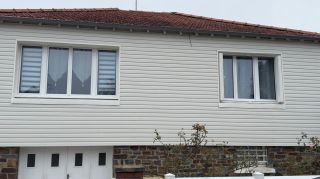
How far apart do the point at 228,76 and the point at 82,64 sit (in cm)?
450

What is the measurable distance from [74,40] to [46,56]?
92 cm

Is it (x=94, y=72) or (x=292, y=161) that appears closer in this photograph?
(x=94, y=72)

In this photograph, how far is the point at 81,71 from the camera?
11164mm

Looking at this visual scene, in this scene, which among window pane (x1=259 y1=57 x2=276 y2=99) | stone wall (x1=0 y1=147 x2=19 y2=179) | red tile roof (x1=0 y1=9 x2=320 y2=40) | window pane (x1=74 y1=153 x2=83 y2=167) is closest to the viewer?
stone wall (x1=0 y1=147 x2=19 y2=179)

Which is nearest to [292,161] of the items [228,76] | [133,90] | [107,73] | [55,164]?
[228,76]

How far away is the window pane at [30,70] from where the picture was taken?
1072 centimetres

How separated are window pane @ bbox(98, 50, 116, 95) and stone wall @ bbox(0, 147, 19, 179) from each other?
9.28 ft

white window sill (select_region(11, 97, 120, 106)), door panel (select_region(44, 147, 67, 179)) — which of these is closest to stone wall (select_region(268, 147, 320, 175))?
white window sill (select_region(11, 97, 120, 106))

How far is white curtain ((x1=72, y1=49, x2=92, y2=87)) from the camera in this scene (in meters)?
11.1

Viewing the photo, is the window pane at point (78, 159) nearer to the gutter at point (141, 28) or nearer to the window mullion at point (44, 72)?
the window mullion at point (44, 72)

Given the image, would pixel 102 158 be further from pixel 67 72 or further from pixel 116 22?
pixel 116 22

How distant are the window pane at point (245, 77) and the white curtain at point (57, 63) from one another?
533 centimetres

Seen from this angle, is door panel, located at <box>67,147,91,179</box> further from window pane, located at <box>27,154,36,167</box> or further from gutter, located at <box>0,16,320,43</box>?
gutter, located at <box>0,16,320,43</box>

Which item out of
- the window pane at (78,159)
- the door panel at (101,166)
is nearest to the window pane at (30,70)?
the window pane at (78,159)
